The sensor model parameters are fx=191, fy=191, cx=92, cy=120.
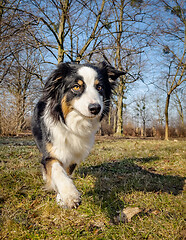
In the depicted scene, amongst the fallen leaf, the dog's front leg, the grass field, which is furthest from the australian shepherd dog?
the fallen leaf

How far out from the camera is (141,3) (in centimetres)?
852

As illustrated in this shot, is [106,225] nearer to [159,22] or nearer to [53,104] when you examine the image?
[53,104]

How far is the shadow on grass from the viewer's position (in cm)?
248

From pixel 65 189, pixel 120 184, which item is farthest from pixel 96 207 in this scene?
pixel 120 184

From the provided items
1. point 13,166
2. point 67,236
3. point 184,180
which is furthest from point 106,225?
point 13,166

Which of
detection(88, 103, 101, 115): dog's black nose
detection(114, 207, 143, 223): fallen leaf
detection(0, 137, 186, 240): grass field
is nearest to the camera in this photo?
detection(0, 137, 186, 240): grass field

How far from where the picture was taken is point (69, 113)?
107 inches

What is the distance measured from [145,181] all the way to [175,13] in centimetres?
1328

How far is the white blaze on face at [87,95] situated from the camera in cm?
239

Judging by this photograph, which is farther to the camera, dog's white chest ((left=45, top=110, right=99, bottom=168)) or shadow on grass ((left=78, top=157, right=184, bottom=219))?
dog's white chest ((left=45, top=110, right=99, bottom=168))

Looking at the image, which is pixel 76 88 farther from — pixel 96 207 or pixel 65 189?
pixel 96 207

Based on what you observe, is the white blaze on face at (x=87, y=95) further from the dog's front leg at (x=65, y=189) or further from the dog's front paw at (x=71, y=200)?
the dog's front paw at (x=71, y=200)

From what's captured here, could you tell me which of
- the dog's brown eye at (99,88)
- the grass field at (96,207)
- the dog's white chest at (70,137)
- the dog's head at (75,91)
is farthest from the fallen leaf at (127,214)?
the dog's brown eye at (99,88)

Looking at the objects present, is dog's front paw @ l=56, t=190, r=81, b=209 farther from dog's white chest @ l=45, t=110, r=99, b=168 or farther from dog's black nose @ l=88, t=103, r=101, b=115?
dog's black nose @ l=88, t=103, r=101, b=115
